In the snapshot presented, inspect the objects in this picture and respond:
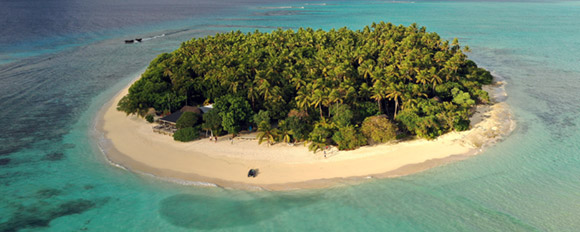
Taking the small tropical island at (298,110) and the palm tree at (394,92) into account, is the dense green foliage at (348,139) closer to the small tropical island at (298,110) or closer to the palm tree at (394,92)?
the small tropical island at (298,110)

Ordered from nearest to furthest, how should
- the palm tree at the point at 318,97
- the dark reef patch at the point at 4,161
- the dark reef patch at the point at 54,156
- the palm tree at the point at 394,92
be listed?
Result: the dark reef patch at the point at 4,161, the dark reef patch at the point at 54,156, the palm tree at the point at 318,97, the palm tree at the point at 394,92

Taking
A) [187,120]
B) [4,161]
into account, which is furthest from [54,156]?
[187,120]

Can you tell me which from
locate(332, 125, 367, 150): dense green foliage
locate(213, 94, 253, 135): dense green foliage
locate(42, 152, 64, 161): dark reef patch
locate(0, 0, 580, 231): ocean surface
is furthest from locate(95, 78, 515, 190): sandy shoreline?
locate(42, 152, 64, 161): dark reef patch

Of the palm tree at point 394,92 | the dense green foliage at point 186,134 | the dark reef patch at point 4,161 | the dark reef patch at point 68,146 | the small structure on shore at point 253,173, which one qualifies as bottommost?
the small structure on shore at point 253,173

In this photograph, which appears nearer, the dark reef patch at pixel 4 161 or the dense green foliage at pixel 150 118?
the dark reef patch at pixel 4 161

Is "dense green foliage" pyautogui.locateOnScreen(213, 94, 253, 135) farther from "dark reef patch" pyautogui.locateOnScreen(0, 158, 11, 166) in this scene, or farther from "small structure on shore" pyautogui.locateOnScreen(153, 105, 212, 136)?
"dark reef patch" pyautogui.locateOnScreen(0, 158, 11, 166)

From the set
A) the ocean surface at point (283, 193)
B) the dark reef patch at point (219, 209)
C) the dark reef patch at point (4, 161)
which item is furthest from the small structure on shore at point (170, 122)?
the dark reef patch at point (4, 161)
